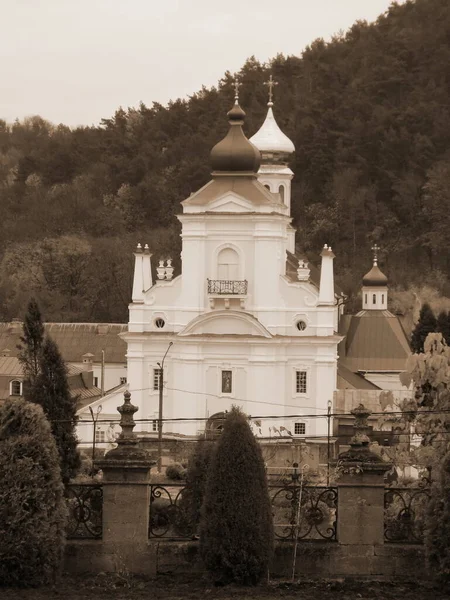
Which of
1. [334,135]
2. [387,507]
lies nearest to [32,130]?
[334,135]

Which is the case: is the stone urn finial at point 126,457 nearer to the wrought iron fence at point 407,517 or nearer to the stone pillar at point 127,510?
the stone pillar at point 127,510

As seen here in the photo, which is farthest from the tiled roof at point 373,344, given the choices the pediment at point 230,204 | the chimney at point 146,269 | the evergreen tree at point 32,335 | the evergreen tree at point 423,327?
the evergreen tree at point 32,335

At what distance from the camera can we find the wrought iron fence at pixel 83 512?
26.1m

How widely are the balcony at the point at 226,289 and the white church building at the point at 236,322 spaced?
0.03m

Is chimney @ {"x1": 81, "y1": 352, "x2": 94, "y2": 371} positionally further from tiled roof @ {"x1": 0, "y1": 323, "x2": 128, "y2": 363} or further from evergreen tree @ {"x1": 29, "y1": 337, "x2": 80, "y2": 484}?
evergreen tree @ {"x1": 29, "y1": 337, "x2": 80, "y2": 484}

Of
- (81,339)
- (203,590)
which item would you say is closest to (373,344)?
(81,339)

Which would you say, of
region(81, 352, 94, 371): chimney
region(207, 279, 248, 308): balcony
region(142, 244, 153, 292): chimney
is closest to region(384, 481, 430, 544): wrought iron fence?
region(207, 279, 248, 308): balcony

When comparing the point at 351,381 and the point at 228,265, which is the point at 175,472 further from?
the point at 351,381

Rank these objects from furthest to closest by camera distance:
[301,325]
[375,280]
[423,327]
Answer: [375,280], [423,327], [301,325]

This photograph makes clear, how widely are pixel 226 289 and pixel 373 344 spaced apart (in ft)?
35.8

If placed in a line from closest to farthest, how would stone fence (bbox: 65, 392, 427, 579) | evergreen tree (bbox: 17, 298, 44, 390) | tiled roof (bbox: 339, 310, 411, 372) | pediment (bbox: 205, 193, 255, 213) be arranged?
stone fence (bbox: 65, 392, 427, 579) → evergreen tree (bbox: 17, 298, 44, 390) → pediment (bbox: 205, 193, 255, 213) → tiled roof (bbox: 339, 310, 411, 372)

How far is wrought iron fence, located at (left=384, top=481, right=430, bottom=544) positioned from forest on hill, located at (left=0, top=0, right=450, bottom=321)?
6385cm

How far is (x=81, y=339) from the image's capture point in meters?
77.8

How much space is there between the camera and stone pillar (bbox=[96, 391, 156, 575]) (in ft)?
84.6
